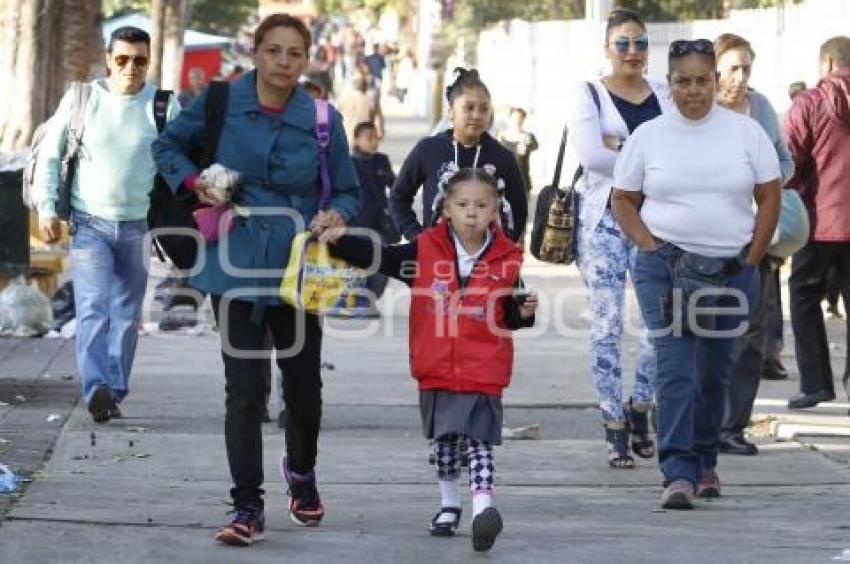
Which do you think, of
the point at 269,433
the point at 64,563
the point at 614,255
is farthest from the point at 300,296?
the point at 269,433

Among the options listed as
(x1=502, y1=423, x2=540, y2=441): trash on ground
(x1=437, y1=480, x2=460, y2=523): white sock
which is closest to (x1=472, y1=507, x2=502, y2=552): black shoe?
(x1=437, y1=480, x2=460, y2=523): white sock

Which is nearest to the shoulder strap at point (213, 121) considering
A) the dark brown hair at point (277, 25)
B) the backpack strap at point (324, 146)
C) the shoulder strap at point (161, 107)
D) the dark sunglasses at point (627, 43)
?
the dark brown hair at point (277, 25)

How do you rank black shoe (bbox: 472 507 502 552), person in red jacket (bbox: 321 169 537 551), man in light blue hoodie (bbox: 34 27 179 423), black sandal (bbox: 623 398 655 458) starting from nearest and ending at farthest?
1. black shoe (bbox: 472 507 502 552)
2. person in red jacket (bbox: 321 169 537 551)
3. black sandal (bbox: 623 398 655 458)
4. man in light blue hoodie (bbox: 34 27 179 423)

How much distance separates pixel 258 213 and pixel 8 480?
177 centimetres

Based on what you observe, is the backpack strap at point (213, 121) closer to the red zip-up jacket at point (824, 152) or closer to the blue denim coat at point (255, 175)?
the blue denim coat at point (255, 175)

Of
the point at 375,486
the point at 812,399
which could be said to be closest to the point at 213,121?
the point at 375,486

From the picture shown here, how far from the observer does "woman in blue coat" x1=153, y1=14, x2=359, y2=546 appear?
7758mm

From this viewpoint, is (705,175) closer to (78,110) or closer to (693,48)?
(693,48)

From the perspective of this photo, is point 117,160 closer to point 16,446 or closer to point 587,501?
point 16,446

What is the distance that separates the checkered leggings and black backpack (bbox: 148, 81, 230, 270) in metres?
1.11

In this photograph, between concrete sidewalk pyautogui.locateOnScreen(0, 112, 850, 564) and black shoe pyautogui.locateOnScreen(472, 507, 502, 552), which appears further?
concrete sidewalk pyautogui.locateOnScreen(0, 112, 850, 564)

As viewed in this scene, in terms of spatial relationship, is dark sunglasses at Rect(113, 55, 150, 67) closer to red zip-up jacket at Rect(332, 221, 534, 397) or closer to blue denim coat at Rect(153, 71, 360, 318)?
blue denim coat at Rect(153, 71, 360, 318)

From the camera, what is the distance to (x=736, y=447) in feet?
34.1

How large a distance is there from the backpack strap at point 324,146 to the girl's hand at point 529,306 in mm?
795
